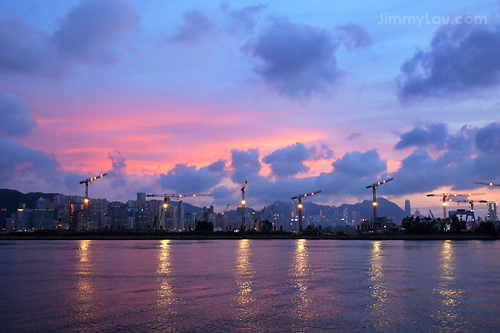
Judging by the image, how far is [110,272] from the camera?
48.2 meters

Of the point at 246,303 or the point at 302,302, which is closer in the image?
the point at 246,303

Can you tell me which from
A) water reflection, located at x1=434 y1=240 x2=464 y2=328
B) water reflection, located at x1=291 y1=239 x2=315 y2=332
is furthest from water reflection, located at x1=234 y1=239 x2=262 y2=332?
water reflection, located at x1=434 y1=240 x2=464 y2=328

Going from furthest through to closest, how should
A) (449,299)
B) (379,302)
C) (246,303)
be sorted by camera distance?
1. (449,299)
2. (379,302)
3. (246,303)

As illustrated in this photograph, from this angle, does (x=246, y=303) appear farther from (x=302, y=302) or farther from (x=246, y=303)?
(x=302, y=302)

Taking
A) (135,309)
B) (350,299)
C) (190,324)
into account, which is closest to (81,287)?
(135,309)

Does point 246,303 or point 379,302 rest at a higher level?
point 246,303

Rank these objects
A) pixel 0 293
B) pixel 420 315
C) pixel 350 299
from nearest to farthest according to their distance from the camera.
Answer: pixel 420 315, pixel 350 299, pixel 0 293

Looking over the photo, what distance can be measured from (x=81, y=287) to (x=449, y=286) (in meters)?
33.2

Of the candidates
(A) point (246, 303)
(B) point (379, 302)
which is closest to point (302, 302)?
(A) point (246, 303)

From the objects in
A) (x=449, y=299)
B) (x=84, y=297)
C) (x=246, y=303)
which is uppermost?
(x=84, y=297)

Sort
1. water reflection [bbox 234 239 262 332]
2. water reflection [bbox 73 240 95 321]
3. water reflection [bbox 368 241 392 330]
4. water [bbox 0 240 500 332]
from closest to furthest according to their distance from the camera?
water [bbox 0 240 500 332] → water reflection [bbox 234 239 262 332] → water reflection [bbox 368 241 392 330] → water reflection [bbox 73 240 95 321]

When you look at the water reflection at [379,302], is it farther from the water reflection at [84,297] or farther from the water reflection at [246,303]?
the water reflection at [84,297]

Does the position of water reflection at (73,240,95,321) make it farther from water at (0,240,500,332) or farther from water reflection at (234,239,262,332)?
water reflection at (234,239,262,332)

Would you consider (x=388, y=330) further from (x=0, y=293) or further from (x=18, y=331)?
(x=0, y=293)
